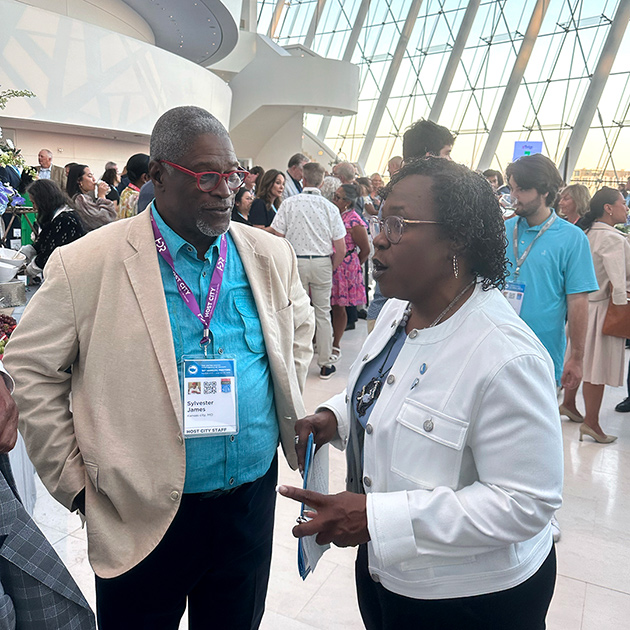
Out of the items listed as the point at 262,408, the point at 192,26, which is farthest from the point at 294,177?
the point at 192,26

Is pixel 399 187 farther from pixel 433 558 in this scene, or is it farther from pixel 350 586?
pixel 350 586

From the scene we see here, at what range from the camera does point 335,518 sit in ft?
3.42

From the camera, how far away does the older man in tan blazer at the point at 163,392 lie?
1.36 meters

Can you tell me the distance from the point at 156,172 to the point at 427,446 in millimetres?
994

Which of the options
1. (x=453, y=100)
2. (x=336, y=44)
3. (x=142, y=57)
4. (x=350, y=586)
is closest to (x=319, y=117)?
(x=336, y=44)

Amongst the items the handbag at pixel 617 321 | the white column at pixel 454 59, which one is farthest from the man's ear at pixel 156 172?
the white column at pixel 454 59

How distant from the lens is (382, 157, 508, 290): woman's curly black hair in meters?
1.14

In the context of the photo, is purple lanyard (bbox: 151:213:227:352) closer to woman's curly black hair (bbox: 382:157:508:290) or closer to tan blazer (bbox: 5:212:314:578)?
tan blazer (bbox: 5:212:314:578)

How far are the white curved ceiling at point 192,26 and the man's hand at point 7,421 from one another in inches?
567

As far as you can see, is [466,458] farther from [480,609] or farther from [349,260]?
[349,260]

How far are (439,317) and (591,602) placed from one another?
6.04ft

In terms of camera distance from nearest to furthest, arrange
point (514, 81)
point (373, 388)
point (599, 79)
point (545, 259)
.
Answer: point (373, 388), point (545, 259), point (599, 79), point (514, 81)

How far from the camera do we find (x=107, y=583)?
4.68 ft

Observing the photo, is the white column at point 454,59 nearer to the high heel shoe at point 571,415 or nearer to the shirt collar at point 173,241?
the high heel shoe at point 571,415
